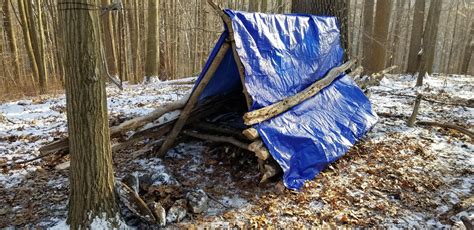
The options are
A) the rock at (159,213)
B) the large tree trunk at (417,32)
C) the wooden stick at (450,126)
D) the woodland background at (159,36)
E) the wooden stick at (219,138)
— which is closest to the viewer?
the rock at (159,213)

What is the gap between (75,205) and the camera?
296cm

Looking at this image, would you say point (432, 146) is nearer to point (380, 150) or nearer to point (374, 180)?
point (380, 150)

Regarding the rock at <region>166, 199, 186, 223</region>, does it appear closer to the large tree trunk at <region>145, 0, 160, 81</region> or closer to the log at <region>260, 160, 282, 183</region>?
the log at <region>260, 160, 282, 183</region>

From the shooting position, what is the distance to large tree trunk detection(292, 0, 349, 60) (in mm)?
6535

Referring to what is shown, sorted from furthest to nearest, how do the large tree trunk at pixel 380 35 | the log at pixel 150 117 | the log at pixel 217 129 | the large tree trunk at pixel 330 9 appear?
1. the large tree trunk at pixel 380 35
2. the large tree trunk at pixel 330 9
3. the log at pixel 217 129
4. the log at pixel 150 117

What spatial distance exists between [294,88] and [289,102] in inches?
15.2

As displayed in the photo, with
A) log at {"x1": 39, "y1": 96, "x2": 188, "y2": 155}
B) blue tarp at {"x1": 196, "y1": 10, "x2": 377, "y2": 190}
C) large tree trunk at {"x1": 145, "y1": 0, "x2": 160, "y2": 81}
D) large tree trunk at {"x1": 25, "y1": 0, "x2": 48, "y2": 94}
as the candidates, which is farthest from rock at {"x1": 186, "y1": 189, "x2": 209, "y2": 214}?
large tree trunk at {"x1": 25, "y1": 0, "x2": 48, "y2": 94}

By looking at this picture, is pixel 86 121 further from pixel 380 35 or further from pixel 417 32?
pixel 417 32

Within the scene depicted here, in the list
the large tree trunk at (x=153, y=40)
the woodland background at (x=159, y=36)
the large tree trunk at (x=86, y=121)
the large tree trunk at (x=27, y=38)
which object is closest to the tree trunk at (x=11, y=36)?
the woodland background at (x=159, y=36)

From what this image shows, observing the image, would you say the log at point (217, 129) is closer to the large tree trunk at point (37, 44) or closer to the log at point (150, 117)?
the log at point (150, 117)

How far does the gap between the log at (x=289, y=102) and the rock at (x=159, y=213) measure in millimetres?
1336

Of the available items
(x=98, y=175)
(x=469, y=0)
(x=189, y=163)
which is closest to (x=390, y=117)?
(x=189, y=163)

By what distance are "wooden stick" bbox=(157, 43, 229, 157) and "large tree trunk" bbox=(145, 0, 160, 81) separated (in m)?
9.26

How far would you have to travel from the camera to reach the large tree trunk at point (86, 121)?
260cm
